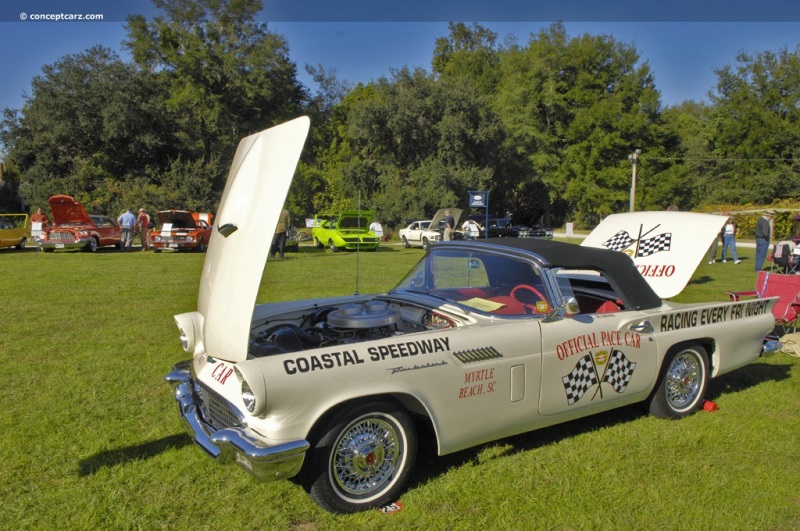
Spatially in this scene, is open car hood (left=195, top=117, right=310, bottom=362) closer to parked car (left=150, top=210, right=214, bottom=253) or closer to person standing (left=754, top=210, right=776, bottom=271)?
person standing (left=754, top=210, right=776, bottom=271)

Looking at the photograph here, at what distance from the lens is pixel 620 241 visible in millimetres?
6703

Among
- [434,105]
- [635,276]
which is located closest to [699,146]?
[434,105]

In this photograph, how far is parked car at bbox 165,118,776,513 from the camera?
283 cm

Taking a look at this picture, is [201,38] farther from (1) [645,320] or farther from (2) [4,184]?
(1) [645,320]

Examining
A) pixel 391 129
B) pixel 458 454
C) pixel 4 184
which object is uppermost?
pixel 391 129

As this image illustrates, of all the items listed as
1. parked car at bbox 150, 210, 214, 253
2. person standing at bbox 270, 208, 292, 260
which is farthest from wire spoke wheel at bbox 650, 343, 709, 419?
parked car at bbox 150, 210, 214, 253

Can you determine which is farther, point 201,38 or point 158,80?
point 201,38

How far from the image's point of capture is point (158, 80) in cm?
3603

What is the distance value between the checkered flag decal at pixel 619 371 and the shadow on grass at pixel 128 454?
2859mm

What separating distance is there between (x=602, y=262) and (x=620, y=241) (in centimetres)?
276

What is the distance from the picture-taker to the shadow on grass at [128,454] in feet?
11.3

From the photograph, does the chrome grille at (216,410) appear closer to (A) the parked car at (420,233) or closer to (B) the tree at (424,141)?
(A) the parked car at (420,233)

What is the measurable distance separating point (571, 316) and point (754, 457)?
1.50 meters

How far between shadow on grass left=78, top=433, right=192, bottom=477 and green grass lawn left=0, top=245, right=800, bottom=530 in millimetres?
13
